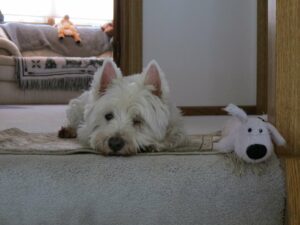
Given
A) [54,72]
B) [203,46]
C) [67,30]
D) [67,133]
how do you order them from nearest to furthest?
[67,133] < [203,46] < [54,72] < [67,30]

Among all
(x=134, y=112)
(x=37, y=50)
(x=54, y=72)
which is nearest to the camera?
(x=134, y=112)

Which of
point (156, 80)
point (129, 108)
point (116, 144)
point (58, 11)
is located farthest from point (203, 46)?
point (58, 11)

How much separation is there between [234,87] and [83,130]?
2.09m

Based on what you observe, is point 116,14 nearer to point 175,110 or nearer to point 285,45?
point 175,110

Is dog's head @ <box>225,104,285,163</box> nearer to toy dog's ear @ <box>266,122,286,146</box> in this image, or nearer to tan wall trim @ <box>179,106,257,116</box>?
toy dog's ear @ <box>266,122,286,146</box>

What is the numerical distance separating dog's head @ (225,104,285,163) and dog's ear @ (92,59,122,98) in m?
0.54

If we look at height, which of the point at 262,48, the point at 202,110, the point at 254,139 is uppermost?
the point at 262,48

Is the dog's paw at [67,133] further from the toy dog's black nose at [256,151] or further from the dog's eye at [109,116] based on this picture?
the toy dog's black nose at [256,151]

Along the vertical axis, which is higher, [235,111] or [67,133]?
[235,111]

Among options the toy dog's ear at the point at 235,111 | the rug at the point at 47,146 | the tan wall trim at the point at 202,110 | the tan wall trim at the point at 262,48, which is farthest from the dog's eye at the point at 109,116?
the tan wall trim at the point at 262,48

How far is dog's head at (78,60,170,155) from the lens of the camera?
1406mm

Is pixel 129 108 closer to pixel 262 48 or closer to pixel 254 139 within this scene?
pixel 254 139

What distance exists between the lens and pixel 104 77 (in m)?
1.58

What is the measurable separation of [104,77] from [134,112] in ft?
0.62
